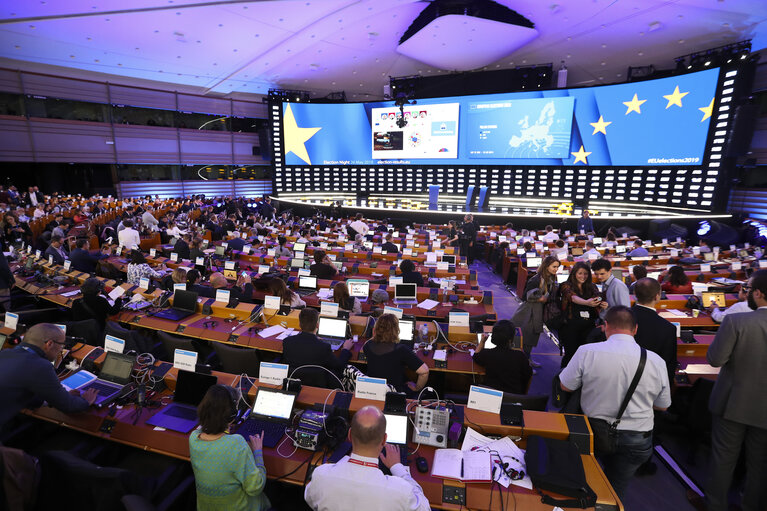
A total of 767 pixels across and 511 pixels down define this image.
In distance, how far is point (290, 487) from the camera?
3.24m

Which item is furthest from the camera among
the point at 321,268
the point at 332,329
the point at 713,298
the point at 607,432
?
the point at 321,268

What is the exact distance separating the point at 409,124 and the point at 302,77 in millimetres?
6266

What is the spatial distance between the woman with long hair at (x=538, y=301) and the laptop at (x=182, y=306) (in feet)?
15.6

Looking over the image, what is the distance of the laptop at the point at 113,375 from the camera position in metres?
3.43

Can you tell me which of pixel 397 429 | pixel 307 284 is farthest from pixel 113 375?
pixel 307 284

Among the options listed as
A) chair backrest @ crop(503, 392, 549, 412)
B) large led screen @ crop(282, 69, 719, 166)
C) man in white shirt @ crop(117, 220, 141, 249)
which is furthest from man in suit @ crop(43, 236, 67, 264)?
large led screen @ crop(282, 69, 719, 166)

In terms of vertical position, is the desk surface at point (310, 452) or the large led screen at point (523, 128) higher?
the large led screen at point (523, 128)

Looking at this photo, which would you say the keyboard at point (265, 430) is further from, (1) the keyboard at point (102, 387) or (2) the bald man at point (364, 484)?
(1) the keyboard at point (102, 387)

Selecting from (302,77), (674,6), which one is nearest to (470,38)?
(674,6)

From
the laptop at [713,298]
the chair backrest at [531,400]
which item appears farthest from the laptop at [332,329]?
the laptop at [713,298]

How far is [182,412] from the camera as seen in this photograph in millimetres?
3152

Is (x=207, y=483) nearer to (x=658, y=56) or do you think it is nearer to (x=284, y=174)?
(x=658, y=56)

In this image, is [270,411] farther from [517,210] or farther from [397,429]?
[517,210]

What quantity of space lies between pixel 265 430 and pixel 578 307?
12.9ft
